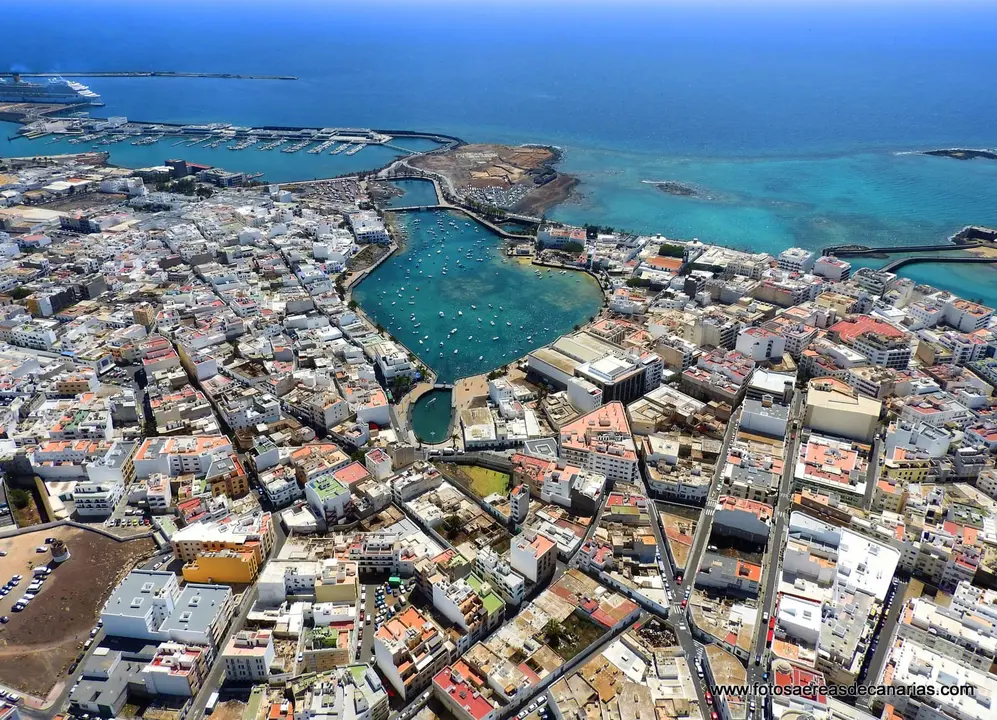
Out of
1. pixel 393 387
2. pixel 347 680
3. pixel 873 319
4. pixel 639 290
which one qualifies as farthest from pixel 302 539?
pixel 873 319

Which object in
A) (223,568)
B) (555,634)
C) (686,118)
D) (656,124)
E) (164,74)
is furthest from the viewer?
(164,74)

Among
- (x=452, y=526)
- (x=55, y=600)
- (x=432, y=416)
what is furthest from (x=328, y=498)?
(x=55, y=600)

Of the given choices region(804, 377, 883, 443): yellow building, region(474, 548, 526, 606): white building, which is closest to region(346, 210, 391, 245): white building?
region(804, 377, 883, 443): yellow building

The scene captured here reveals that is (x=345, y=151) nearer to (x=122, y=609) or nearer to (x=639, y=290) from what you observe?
(x=639, y=290)

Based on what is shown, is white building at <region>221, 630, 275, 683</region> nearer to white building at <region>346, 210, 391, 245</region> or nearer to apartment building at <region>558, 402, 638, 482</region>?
apartment building at <region>558, 402, 638, 482</region>

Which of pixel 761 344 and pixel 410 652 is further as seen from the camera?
pixel 761 344

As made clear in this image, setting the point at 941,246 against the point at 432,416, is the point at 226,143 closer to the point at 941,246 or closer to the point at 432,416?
the point at 432,416
